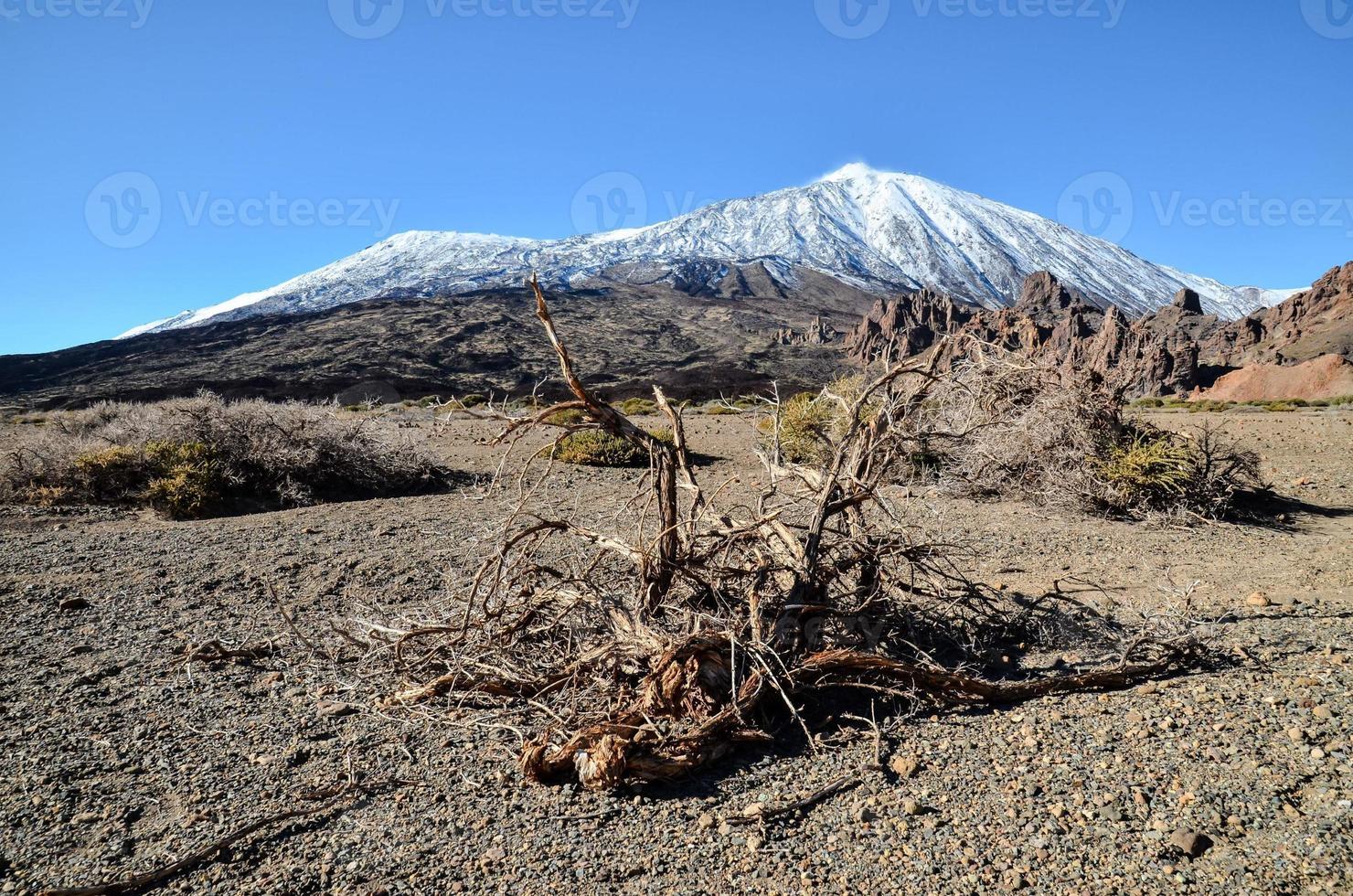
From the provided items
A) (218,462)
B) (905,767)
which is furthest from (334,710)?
(218,462)

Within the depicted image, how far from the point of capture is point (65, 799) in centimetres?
232

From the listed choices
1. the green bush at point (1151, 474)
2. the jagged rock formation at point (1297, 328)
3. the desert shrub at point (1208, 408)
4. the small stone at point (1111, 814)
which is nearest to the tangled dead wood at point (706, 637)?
the small stone at point (1111, 814)

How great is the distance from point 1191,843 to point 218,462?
893cm

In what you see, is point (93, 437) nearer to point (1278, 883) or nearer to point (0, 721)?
point (0, 721)

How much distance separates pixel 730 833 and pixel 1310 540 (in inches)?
240

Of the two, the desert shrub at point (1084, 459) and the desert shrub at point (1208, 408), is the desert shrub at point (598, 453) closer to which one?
the desert shrub at point (1084, 459)

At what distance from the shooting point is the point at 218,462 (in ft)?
26.5

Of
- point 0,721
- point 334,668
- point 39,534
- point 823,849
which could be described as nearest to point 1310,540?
point 823,849

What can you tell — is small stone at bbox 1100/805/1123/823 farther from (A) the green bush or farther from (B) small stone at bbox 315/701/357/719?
(A) the green bush

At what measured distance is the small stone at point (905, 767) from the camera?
7.63 feet

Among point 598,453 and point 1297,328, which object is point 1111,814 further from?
point 1297,328

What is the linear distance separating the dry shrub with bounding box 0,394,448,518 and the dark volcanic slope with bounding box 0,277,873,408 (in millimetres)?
22104

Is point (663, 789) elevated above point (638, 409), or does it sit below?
below

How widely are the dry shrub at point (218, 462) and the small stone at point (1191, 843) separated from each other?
8194 mm
